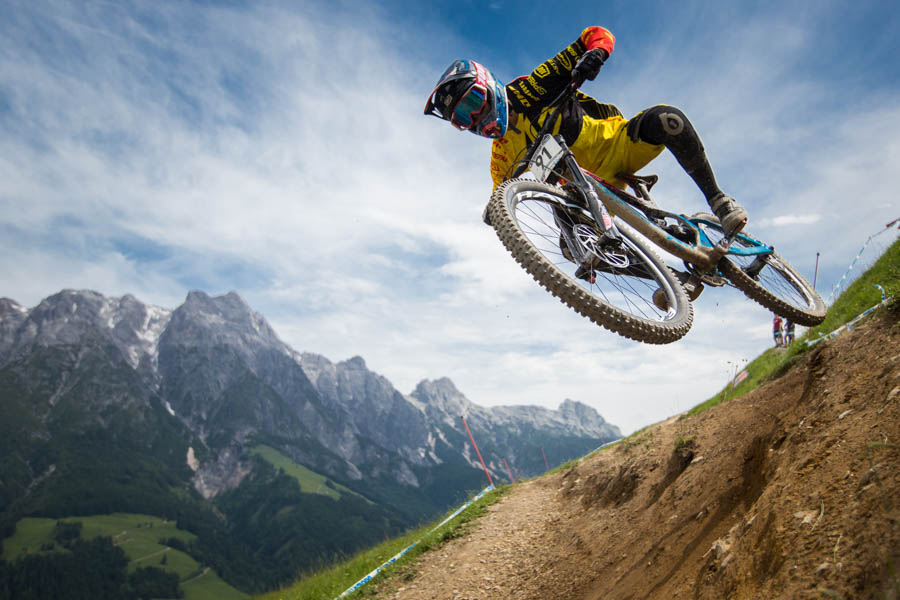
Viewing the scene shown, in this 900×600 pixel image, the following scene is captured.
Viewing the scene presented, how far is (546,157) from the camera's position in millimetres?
6254

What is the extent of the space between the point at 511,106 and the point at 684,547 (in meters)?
5.58

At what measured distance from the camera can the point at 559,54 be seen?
608 centimetres

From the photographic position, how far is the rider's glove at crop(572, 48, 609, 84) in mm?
5723

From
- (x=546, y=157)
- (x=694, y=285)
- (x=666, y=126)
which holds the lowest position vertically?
(x=694, y=285)

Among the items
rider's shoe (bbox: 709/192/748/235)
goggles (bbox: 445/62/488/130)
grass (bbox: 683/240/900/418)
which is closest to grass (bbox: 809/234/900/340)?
grass (bbox: 683/240/900/418)

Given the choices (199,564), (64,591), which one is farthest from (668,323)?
(199,564)

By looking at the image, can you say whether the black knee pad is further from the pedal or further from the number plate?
the pedal

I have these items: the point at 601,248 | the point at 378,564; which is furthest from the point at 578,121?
the point at 378,564

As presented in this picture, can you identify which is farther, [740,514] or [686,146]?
[686,146]

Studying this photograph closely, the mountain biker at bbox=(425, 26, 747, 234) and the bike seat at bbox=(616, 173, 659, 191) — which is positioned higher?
the mountain biker at bbox=(425, 26, 747, 234)

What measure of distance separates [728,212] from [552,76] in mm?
2970

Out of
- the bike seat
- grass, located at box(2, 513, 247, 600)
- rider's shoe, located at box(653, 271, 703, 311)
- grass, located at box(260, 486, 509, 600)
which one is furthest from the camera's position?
grass, located at box(2, 513, 247, 600)

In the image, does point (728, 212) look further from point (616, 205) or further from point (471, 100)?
point (471, 100)

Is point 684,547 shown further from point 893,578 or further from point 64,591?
point 64,591
